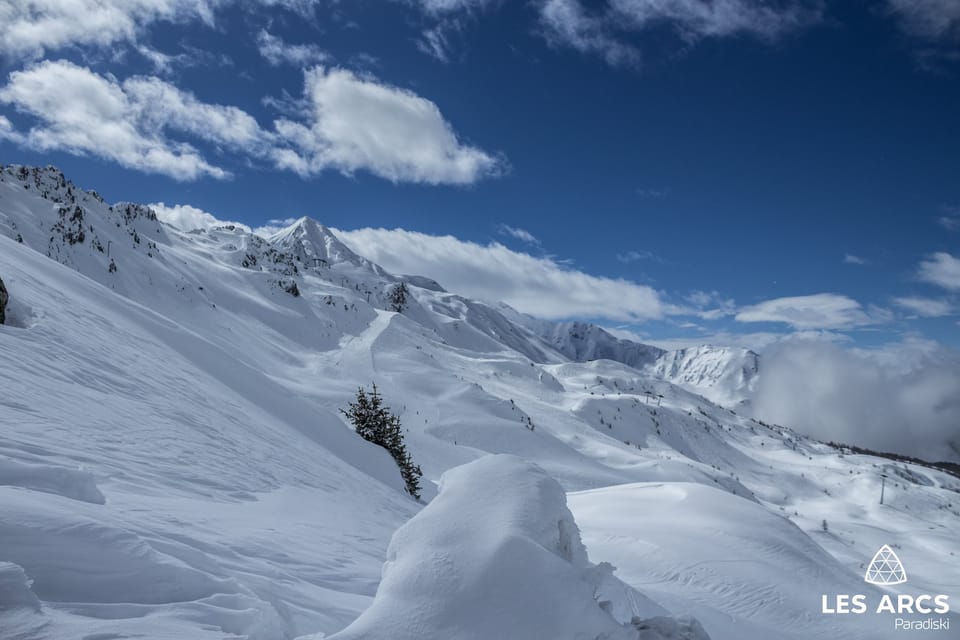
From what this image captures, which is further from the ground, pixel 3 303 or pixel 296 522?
pixel 3 303

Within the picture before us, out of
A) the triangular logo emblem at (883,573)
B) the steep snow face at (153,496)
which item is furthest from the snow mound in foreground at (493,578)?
the triangular logo emblem at (883,573)

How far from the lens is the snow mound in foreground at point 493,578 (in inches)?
122

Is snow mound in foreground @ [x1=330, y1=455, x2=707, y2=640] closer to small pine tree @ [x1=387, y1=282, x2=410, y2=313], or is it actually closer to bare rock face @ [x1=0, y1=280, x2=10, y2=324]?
bare rock face @ [x1=0, y1=280, x2=10, y2=324]

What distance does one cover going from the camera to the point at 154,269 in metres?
35.6

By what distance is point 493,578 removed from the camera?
10.9 ft

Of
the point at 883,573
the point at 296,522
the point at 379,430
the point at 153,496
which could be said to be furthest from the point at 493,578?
the point at 883,573

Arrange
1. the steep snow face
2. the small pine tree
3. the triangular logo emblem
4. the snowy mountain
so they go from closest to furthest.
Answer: the steep snow face < the snowy mountain < the triangular logo emblem < the small pine tree

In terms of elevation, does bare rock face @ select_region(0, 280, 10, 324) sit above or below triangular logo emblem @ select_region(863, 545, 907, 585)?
above

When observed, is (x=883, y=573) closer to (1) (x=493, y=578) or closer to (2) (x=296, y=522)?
(2) (x=296, y=522)

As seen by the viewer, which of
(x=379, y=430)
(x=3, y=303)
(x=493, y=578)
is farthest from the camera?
(x=379, y=430)

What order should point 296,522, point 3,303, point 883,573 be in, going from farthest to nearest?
point 883,573, point 3,303, point 296,522

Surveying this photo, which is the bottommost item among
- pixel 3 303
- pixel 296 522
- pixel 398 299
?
pixel 296 522

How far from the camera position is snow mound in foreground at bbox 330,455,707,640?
3.11 metres

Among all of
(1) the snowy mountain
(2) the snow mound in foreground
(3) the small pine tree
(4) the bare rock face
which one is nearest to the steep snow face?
(1) the snowy mountain
